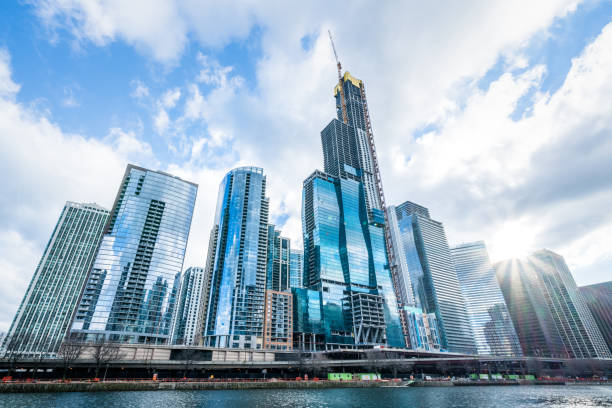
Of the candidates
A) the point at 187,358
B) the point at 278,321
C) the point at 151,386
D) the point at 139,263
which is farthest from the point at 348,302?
the point at 151,386

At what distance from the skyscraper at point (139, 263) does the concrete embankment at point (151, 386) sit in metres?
93.2

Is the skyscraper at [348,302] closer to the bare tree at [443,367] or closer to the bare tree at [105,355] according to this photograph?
the bare tree at [443,367]

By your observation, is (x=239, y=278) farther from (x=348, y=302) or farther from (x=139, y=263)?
(x=348, y=302)

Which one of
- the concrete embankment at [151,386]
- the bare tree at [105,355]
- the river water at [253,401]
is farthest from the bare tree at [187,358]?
the river water at [253,401]

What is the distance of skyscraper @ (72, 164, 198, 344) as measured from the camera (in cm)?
14200

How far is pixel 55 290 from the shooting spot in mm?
181375

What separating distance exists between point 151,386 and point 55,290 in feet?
547

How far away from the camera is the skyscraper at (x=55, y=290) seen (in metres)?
167

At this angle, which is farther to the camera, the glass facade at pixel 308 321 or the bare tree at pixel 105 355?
the glass facade at pixel 308 321

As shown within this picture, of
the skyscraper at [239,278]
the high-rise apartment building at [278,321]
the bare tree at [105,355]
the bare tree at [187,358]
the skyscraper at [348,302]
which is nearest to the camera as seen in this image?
the bare tree at [105,355]

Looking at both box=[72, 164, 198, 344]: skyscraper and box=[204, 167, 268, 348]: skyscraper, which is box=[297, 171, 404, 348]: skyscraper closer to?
box=[204, 167, 268, 348]: skyscraper

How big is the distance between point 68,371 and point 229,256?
100628 mm

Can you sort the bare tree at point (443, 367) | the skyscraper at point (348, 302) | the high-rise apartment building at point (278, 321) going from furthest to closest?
1. the skyscraper at point (348, 302)
2. the high-rise apartment building at point (278, 321)
3. the bare tree at point (443, 367)

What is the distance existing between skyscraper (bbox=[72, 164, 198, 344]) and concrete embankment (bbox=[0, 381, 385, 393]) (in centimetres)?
9323
